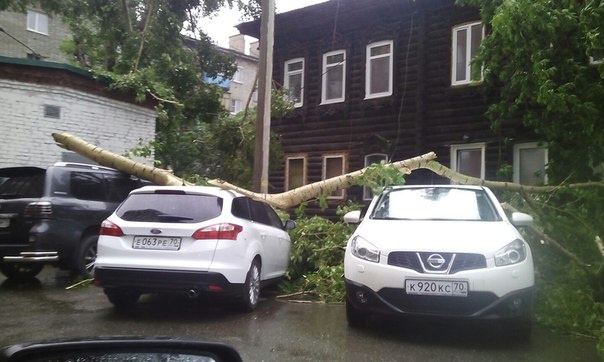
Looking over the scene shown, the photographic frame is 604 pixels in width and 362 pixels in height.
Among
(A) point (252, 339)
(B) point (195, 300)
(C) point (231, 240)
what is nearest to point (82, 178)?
(B) point (195, 300)

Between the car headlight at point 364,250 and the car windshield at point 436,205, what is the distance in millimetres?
810

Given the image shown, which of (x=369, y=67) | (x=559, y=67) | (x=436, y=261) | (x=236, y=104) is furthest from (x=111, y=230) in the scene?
(x=236, y=104)

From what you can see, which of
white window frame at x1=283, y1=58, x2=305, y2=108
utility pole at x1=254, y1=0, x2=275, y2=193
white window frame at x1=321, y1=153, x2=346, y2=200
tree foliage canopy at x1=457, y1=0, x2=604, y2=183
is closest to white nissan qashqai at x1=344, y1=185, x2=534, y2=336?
tree foliage canopy at x1=457, y1=0, x2=604, y2=183

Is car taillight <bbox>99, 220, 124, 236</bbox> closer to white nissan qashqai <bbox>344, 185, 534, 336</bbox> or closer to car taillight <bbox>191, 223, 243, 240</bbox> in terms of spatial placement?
car taillight <bbox>191, 223, 243, 240</bbox>

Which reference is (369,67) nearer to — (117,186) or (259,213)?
(117,186)

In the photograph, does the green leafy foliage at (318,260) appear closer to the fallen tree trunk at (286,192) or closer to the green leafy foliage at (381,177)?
the fallen tree trunk at (286,192)

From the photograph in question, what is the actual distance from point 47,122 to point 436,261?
9515mm

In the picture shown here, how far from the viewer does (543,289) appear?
Answer: 7285 millimetres

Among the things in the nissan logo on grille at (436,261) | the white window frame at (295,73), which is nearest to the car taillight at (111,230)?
the nissan logo on grille at (436,261)

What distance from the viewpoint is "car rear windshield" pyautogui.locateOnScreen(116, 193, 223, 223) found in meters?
6.85

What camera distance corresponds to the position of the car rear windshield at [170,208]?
6.85m

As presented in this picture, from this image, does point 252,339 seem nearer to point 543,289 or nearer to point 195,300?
point 195,300

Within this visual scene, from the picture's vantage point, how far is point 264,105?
12516 mm

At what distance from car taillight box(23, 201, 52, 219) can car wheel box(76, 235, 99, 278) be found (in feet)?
2.69
